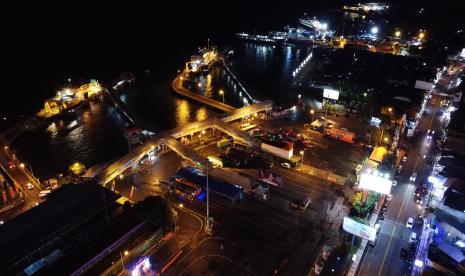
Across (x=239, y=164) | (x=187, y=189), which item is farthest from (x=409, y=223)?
(x=187, y=189)

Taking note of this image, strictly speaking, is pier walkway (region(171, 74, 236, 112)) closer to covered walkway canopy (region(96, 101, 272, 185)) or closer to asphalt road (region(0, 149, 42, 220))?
covered walkway canopy (region(96, 101, 272, 185))

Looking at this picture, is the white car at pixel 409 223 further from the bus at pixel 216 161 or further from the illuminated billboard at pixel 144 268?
the illuminated billboard at pixel 144 268

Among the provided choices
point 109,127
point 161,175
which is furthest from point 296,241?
point 109,127

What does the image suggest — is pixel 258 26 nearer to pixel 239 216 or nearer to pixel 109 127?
pixel 109 127

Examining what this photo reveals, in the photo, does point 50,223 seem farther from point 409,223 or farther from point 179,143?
point 409,223

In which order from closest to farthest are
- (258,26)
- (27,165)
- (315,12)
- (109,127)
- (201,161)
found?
(201,161)
(27,165)
(109,127)
(258,26)
(315,12)

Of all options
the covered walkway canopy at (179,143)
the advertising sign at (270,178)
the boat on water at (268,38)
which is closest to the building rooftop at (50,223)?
the covered walkway canopy at (179,143)
